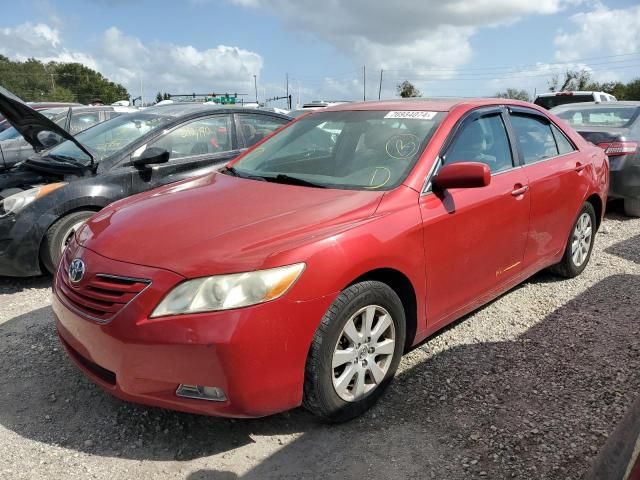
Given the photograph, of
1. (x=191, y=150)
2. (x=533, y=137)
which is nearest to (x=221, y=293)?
(x=533, y=137)

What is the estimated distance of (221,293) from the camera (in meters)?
2.20

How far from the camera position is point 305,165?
11.1 feet

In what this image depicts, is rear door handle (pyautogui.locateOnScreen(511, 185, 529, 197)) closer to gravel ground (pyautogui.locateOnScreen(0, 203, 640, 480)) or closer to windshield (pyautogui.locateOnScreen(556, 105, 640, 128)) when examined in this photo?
gravel ground (pyautogui.locateOnScreen(0, 203, 640, 480))

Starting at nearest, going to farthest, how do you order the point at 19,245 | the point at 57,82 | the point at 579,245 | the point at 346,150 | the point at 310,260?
the point at 310,260, the point at 346,150, the point at 19,245, the point at 579,245, the point at 57,82

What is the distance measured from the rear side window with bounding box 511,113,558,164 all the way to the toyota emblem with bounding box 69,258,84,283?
2972 mm

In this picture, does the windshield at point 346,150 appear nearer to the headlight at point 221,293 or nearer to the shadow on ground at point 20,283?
the headlight at point 221,293

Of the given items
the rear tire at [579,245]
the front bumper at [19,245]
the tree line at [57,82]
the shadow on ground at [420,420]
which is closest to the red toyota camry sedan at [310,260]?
the shadow on ground at [420,420]

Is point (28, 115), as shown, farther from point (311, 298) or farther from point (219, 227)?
point (311, 298)

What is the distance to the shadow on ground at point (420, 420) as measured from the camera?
7.84 ft

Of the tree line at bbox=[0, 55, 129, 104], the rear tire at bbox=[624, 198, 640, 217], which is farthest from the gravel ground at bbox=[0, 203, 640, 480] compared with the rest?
the tree line at bbox=[0, 55, 129, 104]

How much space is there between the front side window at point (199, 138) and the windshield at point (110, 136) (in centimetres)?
18

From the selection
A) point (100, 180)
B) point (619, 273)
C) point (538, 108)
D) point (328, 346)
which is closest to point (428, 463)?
point (328, 346)

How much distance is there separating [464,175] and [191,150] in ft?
10.9

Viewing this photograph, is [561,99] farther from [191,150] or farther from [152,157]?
[152,157]
